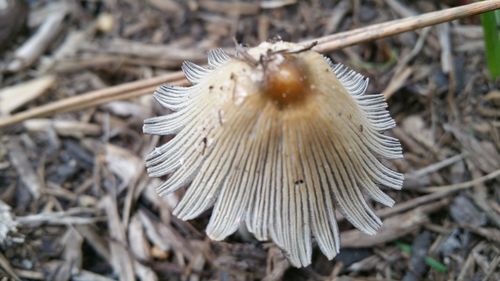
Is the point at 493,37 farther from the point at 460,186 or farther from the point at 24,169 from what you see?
the point at 24,169

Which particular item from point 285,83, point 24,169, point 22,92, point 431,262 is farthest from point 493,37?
point 22,92

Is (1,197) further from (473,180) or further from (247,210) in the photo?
(473,180)

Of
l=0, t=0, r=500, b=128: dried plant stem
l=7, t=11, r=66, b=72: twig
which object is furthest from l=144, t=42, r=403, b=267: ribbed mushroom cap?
l=7, t=11, r=66, b=72: twig

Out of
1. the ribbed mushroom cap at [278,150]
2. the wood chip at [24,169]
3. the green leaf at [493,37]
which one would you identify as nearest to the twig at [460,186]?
the green leaf at [493,37]

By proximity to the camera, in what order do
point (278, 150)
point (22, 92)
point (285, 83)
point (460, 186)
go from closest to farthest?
1. point (285, 83)
2. point (278, 150)
3. point (460, 186)
4. point (22, 92)

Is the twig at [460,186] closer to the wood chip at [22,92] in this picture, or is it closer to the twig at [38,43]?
the wood chip at [22,92]

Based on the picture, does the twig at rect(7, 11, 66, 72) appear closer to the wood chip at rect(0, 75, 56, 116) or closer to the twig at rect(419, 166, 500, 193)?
the wood chip at rect(0, 75, 56, 116)
